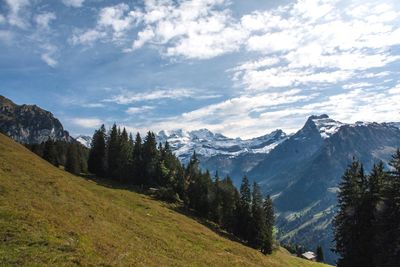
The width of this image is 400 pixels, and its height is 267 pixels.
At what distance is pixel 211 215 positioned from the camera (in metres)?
101

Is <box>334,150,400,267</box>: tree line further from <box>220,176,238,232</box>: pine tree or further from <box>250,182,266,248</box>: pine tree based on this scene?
<box>220,176,238,232</box>: pine tree

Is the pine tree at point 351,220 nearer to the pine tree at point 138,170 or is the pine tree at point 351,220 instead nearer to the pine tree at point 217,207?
the pine tree at point 217,207

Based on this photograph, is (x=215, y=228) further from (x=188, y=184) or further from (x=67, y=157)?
(x=67, y=157)

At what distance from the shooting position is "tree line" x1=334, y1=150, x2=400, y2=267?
51969mm

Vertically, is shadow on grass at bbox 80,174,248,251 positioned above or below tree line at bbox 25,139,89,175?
below

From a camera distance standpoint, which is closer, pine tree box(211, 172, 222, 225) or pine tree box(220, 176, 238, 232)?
pine tree box(220, 176, 238, 232)

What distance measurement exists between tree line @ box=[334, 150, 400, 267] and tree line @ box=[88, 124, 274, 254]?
21.9 meters

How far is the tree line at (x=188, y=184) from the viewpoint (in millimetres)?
88438

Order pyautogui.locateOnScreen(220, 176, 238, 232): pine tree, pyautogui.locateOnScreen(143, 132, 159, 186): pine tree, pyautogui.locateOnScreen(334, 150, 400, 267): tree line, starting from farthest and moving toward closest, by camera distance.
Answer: pyautogui.locateOnScreen(143, 132, 159, 186): pine tree → pyautogui.locateOnScreen(220, 176, 238, 232): pine tree → pyautogui.locateOnScreen(334, 150, 400, 267): tree line

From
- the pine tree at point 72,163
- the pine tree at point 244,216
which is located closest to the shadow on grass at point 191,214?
the pine tree at point 244,216

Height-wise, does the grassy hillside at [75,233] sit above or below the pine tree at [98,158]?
below

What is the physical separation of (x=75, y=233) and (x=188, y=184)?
271 ft

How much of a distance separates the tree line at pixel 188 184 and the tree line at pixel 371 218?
72.0 feet

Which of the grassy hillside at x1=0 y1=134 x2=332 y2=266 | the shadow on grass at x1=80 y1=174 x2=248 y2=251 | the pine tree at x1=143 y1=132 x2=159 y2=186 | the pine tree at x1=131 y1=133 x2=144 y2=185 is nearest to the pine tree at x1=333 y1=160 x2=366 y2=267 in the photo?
the grassy hillside at x1=0 y1=134 x2=332 y2=266
